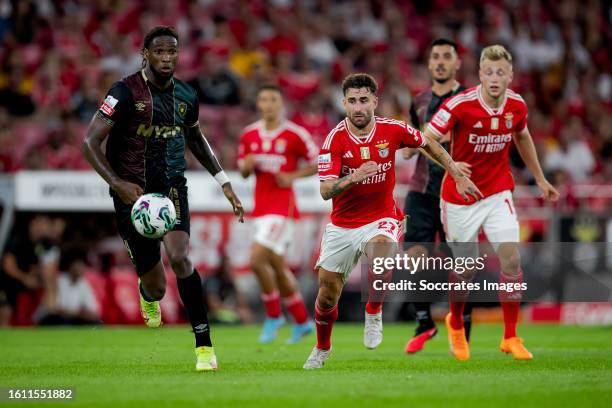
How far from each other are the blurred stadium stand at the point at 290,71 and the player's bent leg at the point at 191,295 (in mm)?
8349

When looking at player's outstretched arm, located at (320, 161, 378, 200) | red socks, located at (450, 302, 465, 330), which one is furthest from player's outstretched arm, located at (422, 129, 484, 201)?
red socks, located at (450, 302, 465, 330)

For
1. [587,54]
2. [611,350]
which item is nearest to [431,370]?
[611,350]

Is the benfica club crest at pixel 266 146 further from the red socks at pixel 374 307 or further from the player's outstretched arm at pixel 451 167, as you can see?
the player's outstretched arm at pixel 451 167

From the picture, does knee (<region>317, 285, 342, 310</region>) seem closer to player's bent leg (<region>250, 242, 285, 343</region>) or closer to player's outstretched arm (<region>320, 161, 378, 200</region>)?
player's outstretched arm (<region>320, 161, 378, 200</region>)

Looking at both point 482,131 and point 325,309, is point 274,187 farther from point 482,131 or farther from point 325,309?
point 325,309

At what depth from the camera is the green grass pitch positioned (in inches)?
284

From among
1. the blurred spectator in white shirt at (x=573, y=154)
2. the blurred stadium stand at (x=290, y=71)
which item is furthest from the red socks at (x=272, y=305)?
the blurred spectator in white shirt at (x=573, y=154)

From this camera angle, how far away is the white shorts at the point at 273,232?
14086 millimetres

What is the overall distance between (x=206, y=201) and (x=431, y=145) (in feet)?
27.3

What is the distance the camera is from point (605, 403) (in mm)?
7117

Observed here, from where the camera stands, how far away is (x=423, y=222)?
38.2 ft

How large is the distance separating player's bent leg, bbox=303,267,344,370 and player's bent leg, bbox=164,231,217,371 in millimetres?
924

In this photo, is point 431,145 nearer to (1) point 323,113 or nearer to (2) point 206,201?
(2) point 206,201

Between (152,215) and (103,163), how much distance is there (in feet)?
2.01
